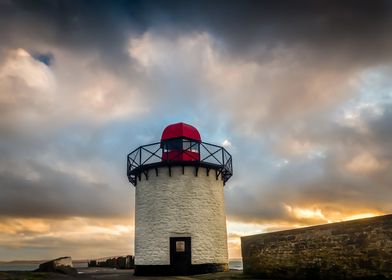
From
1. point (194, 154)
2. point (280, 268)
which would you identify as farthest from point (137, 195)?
point (280, 268)

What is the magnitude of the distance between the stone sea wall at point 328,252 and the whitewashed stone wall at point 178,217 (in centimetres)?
329

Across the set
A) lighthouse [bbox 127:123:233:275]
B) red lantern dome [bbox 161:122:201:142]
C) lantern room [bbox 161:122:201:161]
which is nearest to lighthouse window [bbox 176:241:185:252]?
lighthouse [bbox 127:123:233:275]

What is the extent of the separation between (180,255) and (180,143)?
6.43m

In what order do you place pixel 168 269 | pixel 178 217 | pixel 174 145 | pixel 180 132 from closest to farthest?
pixel 168 269
pixel 178 217
pixel 180 132
pixel 174 145

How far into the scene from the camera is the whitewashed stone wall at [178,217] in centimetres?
1864

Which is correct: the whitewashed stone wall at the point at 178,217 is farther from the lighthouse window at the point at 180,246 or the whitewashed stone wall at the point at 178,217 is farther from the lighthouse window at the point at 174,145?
the lighthouse window at the point at 174,145

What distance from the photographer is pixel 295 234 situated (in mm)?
14266

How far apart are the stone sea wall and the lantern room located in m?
6.35

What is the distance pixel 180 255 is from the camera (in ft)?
60.3

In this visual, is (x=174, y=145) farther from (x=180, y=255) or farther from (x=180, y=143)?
(x=180, y=255)

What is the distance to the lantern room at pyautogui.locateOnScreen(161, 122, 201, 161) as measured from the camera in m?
20.2

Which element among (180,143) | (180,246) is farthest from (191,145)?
(180,246)

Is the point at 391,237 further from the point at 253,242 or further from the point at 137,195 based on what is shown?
the point at 137,195

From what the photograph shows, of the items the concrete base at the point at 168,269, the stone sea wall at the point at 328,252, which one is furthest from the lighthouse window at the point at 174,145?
the stone sea wall at the point at 328,252
